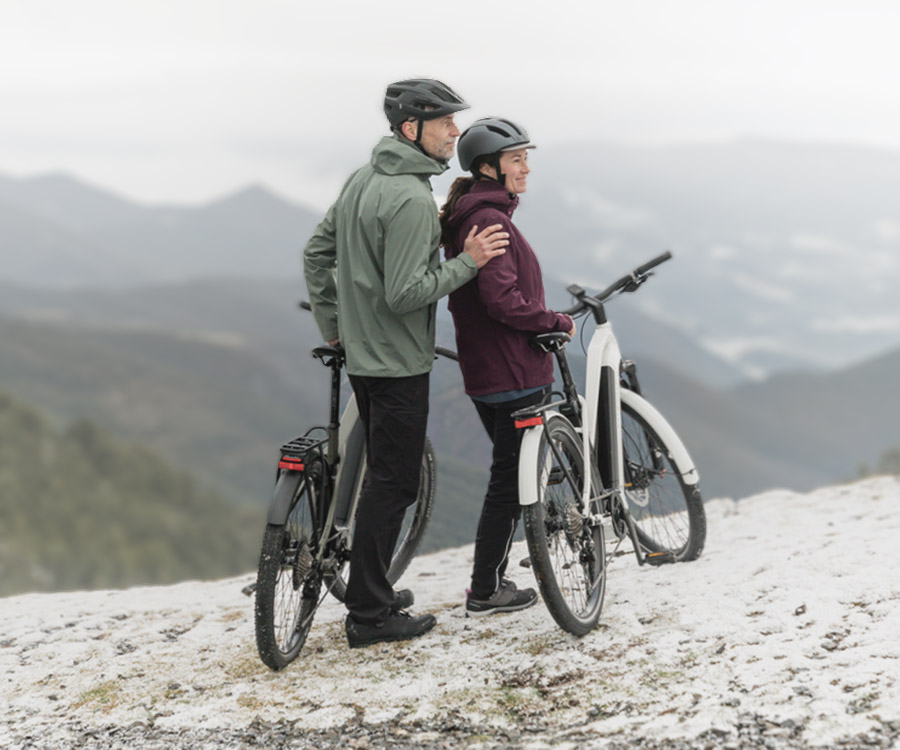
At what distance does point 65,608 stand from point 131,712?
196cm

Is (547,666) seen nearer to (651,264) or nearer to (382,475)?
(382,475)

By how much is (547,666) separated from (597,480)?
3.30 ft

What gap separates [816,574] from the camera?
180 inches

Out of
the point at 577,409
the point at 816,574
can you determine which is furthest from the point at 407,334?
the point at 816,574

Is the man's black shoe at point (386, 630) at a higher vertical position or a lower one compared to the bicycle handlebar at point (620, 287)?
lower

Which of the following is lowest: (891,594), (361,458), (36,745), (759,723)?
(36,745)

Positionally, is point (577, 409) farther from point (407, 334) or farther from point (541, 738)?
point (541, 738)

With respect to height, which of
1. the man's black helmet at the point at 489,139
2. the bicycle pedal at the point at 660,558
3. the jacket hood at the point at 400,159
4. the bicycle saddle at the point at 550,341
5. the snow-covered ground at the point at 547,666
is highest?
the man's black helmet at the point at 489,139

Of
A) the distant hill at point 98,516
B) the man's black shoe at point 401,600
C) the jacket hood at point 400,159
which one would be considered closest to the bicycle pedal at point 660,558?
the man's black shoe at point 401,600

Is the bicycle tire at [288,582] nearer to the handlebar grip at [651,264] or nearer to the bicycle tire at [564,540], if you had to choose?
the bicycle tire at [564,540]

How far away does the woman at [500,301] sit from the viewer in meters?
3.98

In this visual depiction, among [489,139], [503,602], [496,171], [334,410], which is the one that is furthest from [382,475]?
[489,139]

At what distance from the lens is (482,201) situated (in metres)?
4.04

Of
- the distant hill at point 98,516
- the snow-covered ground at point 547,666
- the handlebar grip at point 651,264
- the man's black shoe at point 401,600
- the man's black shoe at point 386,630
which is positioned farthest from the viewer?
the distant hill at point 98,516
